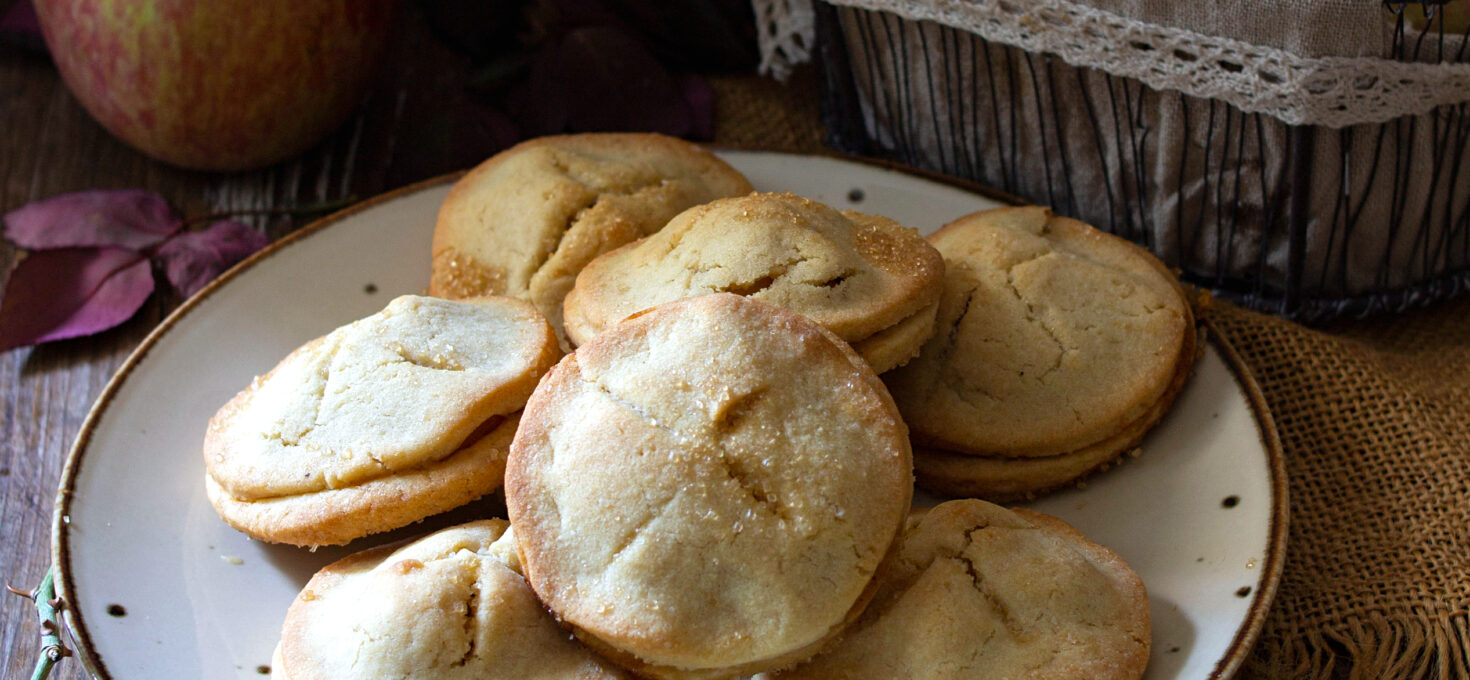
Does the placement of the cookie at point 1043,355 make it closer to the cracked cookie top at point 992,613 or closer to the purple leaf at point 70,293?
the cracked cookie top at point 992,613

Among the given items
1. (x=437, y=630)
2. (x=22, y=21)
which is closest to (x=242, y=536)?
(x=437, y=630)

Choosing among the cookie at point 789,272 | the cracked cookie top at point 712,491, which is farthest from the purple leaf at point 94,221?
the cracked cookie top at point 712,491

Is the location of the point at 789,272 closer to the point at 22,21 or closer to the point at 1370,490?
the point at 1370,490

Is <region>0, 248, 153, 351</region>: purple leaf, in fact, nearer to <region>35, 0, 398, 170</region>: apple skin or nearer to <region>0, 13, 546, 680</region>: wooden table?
<region>0, 13, 546, 680</region>: wooden table

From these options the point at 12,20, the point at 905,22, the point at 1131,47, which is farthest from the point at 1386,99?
the point at 12,20

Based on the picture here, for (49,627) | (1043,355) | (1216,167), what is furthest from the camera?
(1216,167)

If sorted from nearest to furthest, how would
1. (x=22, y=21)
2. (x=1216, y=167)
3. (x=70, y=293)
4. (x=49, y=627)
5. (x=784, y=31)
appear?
(x=49, y=627)
(x=1216, y=167)
(x=70, y=293)
(x=784, y=31)
(x=22, y=21)

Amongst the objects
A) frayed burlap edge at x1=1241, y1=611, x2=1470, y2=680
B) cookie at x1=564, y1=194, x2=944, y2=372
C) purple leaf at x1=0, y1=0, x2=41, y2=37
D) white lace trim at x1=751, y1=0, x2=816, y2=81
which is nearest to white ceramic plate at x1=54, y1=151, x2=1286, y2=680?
frayed burlap edge at x1=1241, y1=611, x2=1470, y2=680
